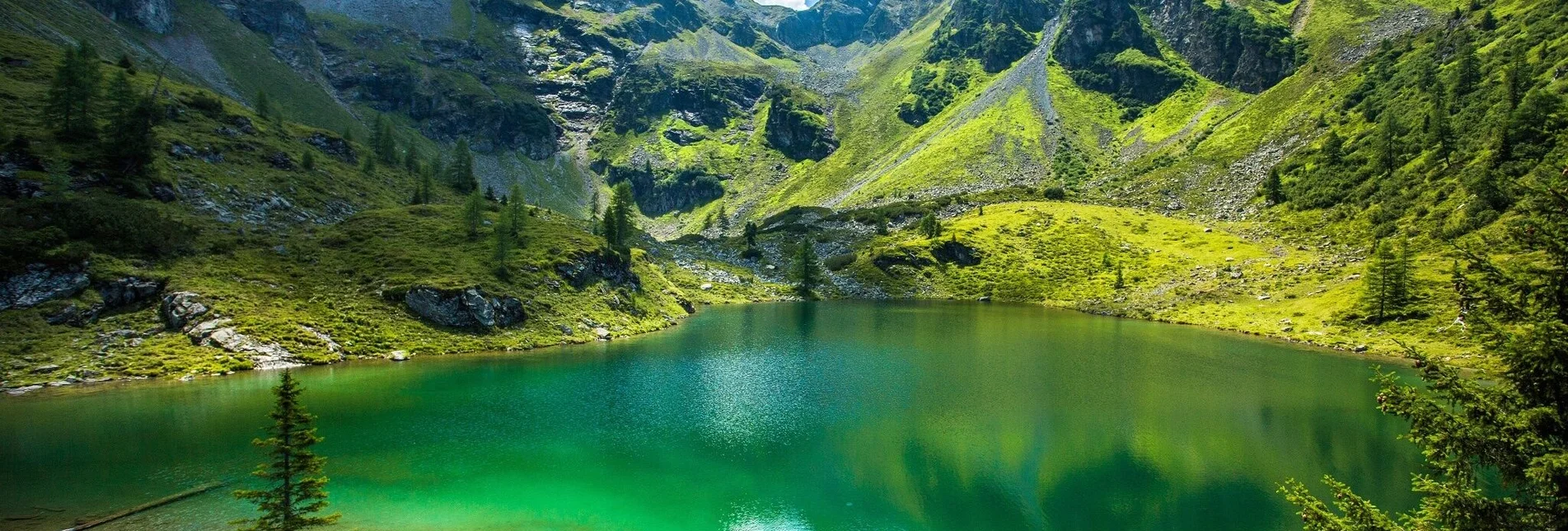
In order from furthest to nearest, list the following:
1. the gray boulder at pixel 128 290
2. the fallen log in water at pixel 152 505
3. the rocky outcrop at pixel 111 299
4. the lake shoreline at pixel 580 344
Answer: the gray boulder at pixel 128 290
the rocky outcrop at pixel 111 299
the lake shoreline at pixel 580 344
the fallen log in water at pixel 152 505

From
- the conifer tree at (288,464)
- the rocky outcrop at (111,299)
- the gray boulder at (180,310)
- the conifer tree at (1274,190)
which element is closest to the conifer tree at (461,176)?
the rocky outcrop at (111,299)

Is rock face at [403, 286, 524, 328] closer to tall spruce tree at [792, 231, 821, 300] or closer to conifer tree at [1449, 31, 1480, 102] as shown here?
tall spruce tree at [792, 231, 821, 300]

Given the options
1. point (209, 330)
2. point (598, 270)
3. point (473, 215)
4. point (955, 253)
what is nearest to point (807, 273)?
point (955, 253)

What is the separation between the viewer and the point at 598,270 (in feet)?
314

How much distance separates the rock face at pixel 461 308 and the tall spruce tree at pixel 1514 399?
253 ft

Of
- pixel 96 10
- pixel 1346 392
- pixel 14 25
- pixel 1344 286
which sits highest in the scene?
pixel 96 10

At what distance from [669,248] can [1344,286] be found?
13693cm

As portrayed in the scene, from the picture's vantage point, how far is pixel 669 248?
578 feet

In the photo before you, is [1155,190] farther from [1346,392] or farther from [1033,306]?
[1346,392]

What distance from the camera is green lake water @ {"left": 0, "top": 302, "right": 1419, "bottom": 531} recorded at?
30.5 m

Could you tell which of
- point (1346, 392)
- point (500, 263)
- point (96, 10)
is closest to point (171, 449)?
point (500, 263)

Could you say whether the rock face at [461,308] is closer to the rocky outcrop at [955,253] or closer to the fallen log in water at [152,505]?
the fallen log in water at [152,505]

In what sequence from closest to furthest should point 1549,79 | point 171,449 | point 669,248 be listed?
point 171,449, point 1549,79, point 669,248

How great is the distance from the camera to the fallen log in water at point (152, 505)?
27.1 meters
